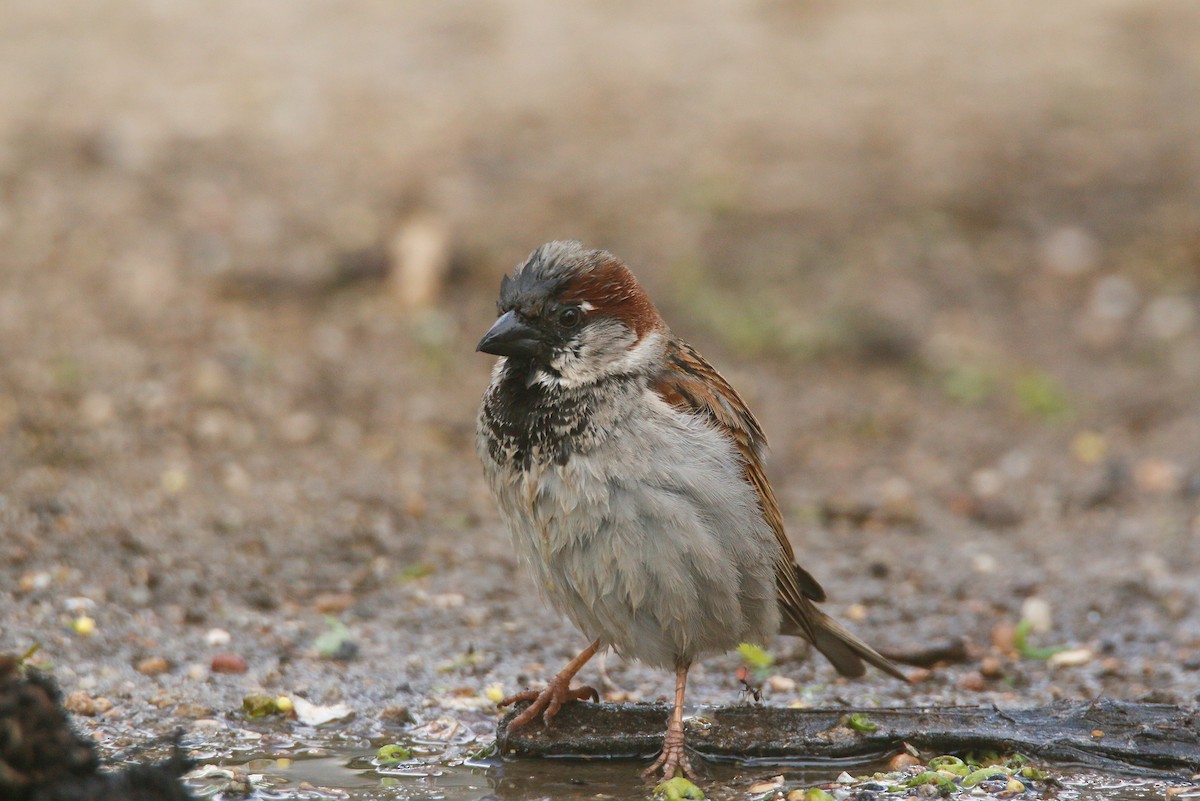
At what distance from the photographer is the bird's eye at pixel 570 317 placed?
3803mm

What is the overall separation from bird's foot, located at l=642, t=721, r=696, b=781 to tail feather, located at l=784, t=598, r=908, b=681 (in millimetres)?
549

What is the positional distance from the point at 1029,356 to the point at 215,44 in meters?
5.28

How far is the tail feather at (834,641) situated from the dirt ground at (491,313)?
189 millimetres

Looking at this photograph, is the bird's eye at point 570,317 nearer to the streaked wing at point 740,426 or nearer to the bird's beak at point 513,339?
the bird's beak at point 513,339

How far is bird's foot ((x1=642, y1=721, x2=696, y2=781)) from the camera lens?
3574 millimetres

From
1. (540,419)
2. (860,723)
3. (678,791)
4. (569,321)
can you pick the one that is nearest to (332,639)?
(540,419)

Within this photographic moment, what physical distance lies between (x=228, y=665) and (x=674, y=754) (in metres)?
1.50

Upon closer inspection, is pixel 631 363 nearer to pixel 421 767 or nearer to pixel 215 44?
pixel 421 767

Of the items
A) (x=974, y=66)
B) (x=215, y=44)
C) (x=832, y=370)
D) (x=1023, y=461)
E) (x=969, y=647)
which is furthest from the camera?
(x=974, y=66)

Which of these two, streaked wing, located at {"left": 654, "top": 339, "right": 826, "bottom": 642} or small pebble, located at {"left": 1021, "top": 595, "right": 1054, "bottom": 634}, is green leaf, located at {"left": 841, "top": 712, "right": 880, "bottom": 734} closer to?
streaked wing, located at {"left": 654, "top": 339, "right": 826, "bottom": 642}

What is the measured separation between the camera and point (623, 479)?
3545mm

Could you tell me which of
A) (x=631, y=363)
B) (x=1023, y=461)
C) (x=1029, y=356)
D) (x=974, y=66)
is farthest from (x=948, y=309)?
(x=631, y=363)

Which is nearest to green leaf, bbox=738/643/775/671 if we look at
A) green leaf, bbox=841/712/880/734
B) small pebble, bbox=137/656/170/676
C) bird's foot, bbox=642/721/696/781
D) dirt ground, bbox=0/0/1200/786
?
dirt ground, bbox=0/0/1200/786

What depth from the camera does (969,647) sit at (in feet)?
15.5
